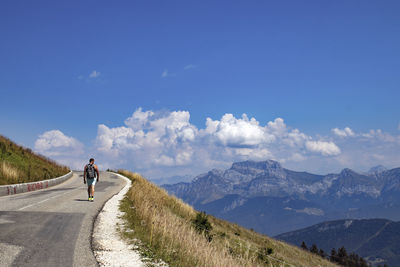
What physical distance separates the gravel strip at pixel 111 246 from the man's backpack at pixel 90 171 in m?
4.90

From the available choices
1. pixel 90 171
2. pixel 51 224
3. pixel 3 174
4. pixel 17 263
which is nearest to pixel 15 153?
pixel 3 174

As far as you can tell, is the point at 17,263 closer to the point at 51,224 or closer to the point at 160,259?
the point at 160,259

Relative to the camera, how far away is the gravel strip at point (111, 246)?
6.18 m

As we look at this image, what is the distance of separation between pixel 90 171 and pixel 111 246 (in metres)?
8.67

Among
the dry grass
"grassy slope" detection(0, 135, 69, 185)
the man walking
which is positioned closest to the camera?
the man walking

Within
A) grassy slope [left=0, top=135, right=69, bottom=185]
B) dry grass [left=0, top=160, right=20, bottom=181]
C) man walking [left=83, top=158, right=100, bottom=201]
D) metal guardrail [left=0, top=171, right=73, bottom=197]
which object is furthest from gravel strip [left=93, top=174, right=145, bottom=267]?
dry grass [left=0, top=160, right=20, bottom=181]

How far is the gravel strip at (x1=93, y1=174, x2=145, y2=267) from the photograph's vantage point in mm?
6176

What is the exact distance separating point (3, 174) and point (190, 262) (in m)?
17.4

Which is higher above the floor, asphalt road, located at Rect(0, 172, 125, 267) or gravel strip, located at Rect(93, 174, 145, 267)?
asphalt road, located at Rect(0, 172, 125, 267)

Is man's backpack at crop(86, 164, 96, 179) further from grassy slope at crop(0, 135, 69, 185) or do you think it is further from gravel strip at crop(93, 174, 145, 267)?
grassy slope at crop(0, 135, 69, 185)

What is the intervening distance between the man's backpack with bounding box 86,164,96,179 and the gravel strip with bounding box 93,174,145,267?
16.1 feet

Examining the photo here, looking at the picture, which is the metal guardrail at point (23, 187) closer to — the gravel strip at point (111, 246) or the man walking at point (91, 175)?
the man walking at point (91, 175)

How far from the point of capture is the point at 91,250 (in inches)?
268

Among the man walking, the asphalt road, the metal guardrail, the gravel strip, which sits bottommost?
the gravel strip
